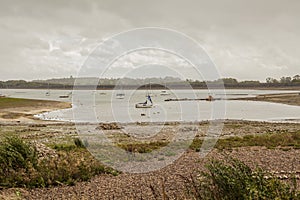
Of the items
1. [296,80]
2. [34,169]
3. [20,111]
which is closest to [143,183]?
[34,169]

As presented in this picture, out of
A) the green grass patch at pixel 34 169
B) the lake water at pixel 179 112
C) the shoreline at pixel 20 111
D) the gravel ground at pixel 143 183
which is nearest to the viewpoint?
the gravel ground at pixel 143 183

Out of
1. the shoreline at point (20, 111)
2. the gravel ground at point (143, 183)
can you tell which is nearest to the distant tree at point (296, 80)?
the shoreline at point (20, 111)

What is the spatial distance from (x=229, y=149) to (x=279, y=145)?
104 inches

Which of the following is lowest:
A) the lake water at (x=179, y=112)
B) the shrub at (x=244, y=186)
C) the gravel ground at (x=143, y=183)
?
the lake water at (x=179, y=112)

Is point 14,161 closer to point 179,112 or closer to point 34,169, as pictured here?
point 34,169

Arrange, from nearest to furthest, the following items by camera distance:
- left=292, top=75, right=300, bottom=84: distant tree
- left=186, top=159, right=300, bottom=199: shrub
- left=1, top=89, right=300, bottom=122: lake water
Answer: left=186, top=159, right=300, bottom=199: shrub
left=1, top=89, right=300, bottom=122: lake water
left=292, top=75, right=300, bottom=84: distant tree

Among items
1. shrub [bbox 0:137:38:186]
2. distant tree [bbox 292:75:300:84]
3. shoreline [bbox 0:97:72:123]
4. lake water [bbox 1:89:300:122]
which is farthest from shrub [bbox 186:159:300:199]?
distant tree [bbox 292:75:300:84]

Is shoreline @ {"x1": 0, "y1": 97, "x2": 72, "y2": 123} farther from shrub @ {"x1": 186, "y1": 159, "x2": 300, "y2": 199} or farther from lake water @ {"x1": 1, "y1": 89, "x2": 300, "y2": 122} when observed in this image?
shrub @ {"x1": 186, "y1": 159, "x2": 300, "y2": 199}

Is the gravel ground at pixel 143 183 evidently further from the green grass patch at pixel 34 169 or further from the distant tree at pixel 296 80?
the distant tree at pixel 296 80

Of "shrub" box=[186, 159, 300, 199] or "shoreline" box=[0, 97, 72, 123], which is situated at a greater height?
"shrub" box=[186, 159, 300, 199]

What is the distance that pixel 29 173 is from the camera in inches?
343

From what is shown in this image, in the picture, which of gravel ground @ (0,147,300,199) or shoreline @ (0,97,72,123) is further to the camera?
shoreline @ (0,97,72,123)

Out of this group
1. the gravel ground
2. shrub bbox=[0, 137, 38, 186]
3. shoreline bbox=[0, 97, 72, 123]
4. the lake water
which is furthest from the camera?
the lake water

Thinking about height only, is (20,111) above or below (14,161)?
below
